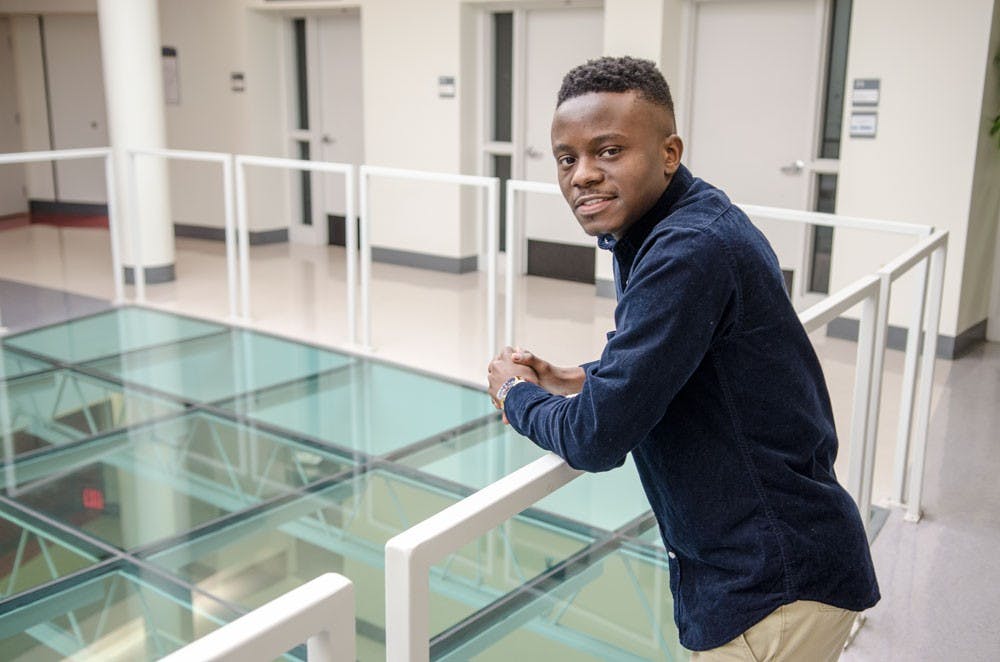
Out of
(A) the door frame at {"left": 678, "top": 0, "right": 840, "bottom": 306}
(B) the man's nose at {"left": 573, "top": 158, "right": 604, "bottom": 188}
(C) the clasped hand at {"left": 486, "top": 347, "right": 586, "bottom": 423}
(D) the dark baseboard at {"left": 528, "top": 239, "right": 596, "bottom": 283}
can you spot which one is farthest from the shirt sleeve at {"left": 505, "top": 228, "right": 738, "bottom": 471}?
(D) the dark baseboard at {"left": 528, "top": 239, "right": 596, "bottom": 283}

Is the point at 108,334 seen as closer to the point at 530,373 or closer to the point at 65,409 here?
the point at 65,409

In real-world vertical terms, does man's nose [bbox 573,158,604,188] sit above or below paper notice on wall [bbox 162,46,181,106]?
below

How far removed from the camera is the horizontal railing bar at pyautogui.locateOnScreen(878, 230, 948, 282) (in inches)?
93.0

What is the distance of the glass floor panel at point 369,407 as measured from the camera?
4.22 metres

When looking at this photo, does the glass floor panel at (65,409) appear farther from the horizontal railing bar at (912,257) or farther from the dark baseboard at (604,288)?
the horizontal railing bar at (912,257)

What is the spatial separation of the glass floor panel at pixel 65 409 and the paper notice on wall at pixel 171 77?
4351mm

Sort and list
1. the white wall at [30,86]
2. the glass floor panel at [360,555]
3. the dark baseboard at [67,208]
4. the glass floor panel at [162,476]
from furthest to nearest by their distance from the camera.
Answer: the dark baseboard at [67,208] < the white wall at [30,86] < the glass floor panel at [162,476] < the glass floor panel at [360,555]

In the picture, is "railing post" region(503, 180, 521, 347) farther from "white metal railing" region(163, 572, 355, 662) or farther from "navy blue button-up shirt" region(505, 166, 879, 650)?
"white metal railing" region(163, 572, 355, 662)

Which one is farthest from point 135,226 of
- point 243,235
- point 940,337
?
point 940,337

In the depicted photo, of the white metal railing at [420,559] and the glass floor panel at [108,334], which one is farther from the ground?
the white metal railing at [420,559]

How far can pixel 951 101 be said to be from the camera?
4973 millimetres

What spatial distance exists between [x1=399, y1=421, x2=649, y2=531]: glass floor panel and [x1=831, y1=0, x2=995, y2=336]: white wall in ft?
7.65

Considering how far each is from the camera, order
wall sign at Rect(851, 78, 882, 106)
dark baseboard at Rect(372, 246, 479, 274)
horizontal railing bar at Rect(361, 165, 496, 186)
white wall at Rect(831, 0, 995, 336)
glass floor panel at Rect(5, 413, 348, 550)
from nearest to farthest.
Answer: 1. glass floor panel at Rect(5, 413, 348, 550)
2. horizontal railing bar at Rect(361, 165, 496, 186)
3. white wall at Rect(831, 0, 995, 336)
4. wall sign at Rect(851, 78, 882, 106)
5. dark baseboard at Rect(372, 246, 479, 274)

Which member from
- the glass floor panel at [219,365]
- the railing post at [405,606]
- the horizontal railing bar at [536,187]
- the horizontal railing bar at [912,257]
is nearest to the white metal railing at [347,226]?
the glass floor panel at [219,365]
